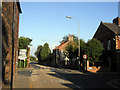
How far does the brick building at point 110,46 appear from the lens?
27381 mm

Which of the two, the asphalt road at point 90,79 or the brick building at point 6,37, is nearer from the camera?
the brick building at point 6,37

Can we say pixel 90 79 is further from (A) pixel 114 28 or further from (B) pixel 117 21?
(B) pixel 117 21

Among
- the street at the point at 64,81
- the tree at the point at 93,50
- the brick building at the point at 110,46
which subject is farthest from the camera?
the brick building at the point at 110,46

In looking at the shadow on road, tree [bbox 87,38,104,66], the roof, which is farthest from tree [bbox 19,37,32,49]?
the shadow on road

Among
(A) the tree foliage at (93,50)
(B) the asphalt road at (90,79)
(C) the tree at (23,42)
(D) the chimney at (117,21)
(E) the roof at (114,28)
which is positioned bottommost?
(B) the asphalt road at (90,79)

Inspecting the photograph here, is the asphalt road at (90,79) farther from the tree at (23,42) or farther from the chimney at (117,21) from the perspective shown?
the tree at (23,42)

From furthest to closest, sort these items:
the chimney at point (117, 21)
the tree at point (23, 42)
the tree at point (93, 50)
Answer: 1. the tree at point (23, 42)
2. the chimney at point (117, 21)
3. the tree at point (93, 50)

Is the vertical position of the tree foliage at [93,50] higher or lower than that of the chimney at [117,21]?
lower

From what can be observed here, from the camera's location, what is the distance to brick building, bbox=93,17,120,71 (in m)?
27.4

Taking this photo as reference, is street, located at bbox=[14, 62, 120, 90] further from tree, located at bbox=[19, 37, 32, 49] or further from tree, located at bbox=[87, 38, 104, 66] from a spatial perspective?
tree, located at bbox=[19, 37, 32, 49]

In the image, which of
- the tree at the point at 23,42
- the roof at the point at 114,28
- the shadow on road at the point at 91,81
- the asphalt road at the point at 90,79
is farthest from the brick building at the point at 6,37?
the tree at the point at 23,42

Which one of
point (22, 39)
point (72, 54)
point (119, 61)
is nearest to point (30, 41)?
point (22, 39)

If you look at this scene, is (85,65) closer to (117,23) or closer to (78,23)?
(78,23)

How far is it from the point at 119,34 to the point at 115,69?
6.29 metres
